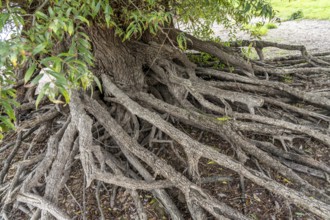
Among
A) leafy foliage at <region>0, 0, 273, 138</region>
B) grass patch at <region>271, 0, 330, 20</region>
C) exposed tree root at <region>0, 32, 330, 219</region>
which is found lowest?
exposed tree root at <region>0, 32, 330, 219</region>

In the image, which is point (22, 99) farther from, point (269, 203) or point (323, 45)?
point (323, 45)

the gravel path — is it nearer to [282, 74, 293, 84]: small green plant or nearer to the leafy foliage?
[282, 74, 293, 84]: small green plant

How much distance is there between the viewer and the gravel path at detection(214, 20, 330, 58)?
577 cm

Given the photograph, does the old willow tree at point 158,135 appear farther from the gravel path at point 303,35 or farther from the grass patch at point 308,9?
the grass patch at point 308,9

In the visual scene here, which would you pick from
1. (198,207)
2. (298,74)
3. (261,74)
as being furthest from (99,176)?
(298,74)

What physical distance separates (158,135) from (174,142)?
0.17 meters

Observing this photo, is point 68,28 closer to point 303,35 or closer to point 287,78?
point 287,78

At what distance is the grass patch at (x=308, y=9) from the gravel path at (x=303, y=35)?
374 mm

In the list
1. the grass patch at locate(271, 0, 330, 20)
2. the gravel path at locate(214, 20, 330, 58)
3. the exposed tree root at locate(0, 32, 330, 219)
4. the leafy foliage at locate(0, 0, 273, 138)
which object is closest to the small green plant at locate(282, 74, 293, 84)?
the exposed tree root at locate(0, 32, 330, 219)

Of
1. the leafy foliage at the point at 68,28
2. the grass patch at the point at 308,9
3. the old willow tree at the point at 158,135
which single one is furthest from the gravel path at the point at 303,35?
the leafy foliage at the point at 68,28

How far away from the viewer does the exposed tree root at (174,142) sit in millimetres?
1963

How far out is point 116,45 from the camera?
289 centimetres

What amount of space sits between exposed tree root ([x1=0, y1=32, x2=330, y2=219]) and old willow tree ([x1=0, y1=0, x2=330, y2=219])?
1 cm

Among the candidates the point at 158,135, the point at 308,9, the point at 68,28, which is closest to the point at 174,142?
the point at 158,135
